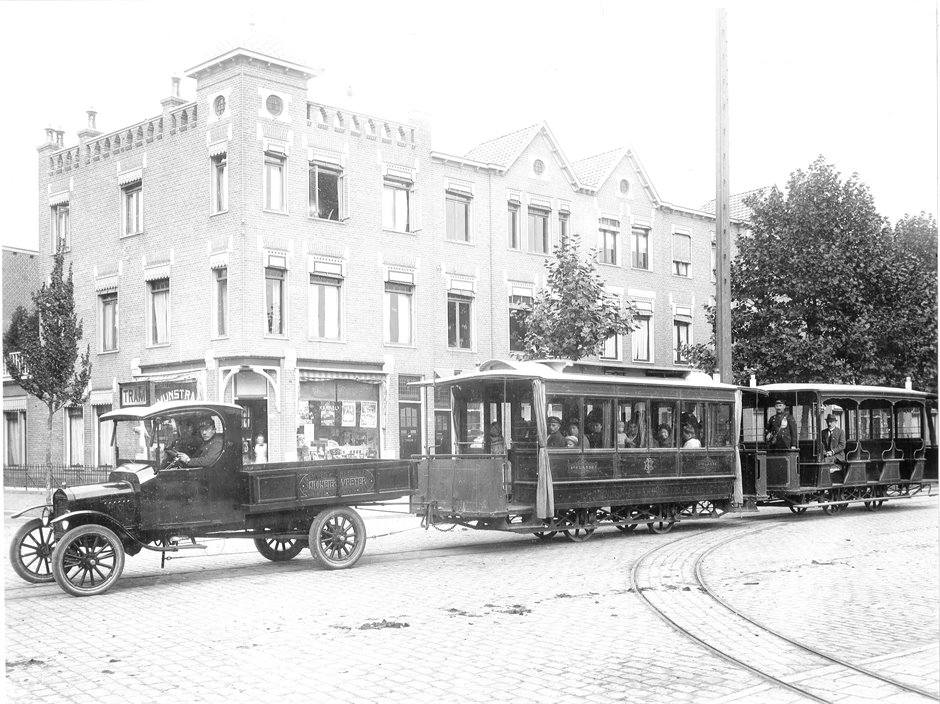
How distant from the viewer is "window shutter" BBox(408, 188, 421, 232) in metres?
27.7

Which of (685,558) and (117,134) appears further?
(117,134)

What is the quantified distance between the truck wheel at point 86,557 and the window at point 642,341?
2485 cm

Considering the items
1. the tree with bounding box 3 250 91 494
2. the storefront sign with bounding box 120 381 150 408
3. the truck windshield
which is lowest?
the truck windshield

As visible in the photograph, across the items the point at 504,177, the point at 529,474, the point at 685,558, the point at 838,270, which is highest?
the point at 504,177

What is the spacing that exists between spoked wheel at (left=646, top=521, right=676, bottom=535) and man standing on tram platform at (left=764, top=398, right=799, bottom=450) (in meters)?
3.11

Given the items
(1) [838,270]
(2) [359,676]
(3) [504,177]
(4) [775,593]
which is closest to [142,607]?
(2) [359,676]

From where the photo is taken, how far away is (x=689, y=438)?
16109mm

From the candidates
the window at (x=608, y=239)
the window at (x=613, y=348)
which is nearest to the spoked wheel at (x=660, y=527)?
the window at (x=613, y=348)

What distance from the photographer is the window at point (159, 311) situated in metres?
25.6

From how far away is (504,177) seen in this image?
98.5ft

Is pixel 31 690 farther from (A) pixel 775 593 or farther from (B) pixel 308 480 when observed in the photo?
(A) pixel 775 593

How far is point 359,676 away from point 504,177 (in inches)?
983

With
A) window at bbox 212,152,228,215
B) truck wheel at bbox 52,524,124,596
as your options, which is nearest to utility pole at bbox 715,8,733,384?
truck wheel at bbox 52,524,124,596

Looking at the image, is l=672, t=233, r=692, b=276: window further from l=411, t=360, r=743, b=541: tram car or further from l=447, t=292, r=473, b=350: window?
l=411, t=360, r=743, b=541: tram car
